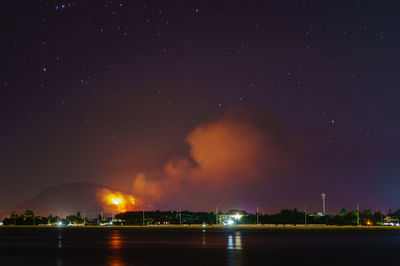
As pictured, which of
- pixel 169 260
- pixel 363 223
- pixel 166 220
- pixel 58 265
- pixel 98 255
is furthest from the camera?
pixel 166 220

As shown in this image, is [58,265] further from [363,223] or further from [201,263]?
[363,223]

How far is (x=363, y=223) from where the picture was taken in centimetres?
13650

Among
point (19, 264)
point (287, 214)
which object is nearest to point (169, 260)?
point (19, 264)

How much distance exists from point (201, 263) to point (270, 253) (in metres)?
8.26

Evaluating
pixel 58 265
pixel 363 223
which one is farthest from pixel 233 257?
pixel 363 223

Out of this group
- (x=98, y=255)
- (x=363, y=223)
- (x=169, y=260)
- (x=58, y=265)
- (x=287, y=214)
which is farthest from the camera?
(x=287, y=214)

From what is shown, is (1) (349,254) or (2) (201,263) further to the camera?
(1) (349,254)

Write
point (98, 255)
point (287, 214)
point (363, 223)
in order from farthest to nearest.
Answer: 1. point (287, 214)
2. point (363, 223)
3. point (98, 255)

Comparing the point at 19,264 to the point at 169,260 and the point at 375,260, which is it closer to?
the point at 169,260

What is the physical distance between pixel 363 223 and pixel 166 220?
63717 millimetres

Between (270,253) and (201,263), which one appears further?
(270,253)

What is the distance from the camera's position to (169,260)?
31891 mm

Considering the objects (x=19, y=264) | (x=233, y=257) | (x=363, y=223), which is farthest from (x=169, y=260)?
(x=363, y=223)

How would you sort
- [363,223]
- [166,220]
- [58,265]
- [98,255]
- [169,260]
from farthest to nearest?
1. [166,220]
2. [363,223]
3. [98,255]
4. [169,260]
5. [58,265]
